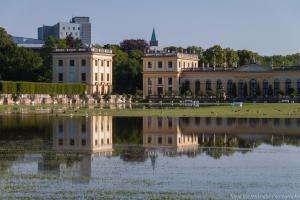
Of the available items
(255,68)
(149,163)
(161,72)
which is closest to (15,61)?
(161,72)

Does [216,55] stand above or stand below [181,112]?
above

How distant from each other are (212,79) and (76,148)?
7686 centimetres

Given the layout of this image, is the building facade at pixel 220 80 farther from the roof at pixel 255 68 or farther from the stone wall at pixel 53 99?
the stone wall at pixel 53 99

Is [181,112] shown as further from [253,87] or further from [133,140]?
[253,87]

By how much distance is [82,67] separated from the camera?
97.2 meters

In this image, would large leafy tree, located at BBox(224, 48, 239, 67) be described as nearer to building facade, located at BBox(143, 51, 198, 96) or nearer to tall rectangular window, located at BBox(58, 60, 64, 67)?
building facade, located at BBox(143, 51, 198, 96)

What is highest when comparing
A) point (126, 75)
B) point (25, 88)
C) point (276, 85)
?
point (126, 75)

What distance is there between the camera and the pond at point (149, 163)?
15055 mm

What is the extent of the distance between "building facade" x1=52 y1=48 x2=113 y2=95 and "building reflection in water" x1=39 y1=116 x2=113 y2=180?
6056 centimetres

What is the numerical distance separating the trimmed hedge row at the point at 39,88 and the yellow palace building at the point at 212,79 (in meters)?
11.3

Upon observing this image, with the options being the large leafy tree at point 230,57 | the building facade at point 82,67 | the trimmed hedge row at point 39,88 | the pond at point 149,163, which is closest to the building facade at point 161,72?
the building facade at point 82,67

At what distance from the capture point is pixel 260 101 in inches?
3349

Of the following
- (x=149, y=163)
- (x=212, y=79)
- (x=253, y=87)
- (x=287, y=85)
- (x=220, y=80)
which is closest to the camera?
(x=149, y=163)

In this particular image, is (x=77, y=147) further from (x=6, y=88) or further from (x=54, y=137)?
(x=6, y=88)
